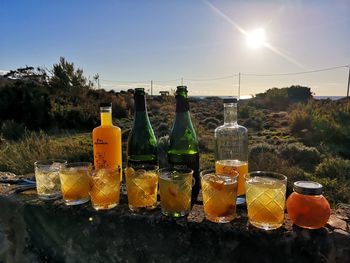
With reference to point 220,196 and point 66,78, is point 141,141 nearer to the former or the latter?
point 220,196

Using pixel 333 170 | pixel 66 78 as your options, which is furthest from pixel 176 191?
pixel 66 78

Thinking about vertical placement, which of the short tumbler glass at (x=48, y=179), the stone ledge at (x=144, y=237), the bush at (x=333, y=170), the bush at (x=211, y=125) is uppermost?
the short tumbler glass at (x=48, y=179)

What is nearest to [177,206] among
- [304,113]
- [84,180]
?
[84,180]

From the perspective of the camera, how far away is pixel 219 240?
1.12 m

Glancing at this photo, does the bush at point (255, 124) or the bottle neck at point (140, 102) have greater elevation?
the bottle neck at point (140, 102)

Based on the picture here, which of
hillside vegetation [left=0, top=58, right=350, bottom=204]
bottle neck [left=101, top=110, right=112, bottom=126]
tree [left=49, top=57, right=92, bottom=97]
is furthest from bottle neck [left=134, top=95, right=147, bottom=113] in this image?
tree [left=49, top=57, right=92, bottom=97]

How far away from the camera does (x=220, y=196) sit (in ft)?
3.70

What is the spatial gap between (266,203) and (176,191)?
32 centimetres

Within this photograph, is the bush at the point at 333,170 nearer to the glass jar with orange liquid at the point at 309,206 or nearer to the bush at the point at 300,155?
the bush at the point at 300,155

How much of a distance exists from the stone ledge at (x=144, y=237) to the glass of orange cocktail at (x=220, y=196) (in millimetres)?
32

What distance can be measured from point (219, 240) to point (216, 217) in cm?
8

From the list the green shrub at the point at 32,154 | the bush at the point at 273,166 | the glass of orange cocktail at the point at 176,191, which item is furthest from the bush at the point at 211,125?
the glass of orange cocktail at the point at 176,191

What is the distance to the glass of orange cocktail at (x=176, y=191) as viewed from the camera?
46.0 inches

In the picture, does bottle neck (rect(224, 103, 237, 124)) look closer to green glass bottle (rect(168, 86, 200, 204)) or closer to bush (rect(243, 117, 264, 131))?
green glass bottle (rect(168, 86, 200, 204))
